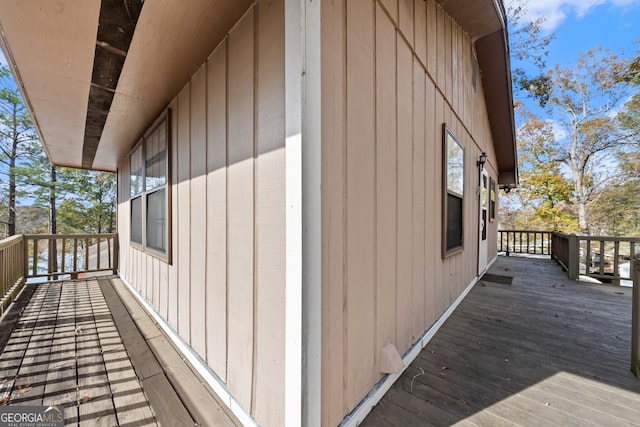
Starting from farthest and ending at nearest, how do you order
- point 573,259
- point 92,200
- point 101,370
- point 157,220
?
point 92,200 < point 573,259 < point 157,220 < point 101,370

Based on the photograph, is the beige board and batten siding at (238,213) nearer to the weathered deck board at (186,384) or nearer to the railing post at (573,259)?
the weathered deck board at (186,384)

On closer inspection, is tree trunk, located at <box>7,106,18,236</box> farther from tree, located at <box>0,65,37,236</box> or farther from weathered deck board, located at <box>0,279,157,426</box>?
weathered deck board, located at <box>0,279,157,426</box>

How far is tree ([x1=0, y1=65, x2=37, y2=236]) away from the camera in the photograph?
31.2 ft

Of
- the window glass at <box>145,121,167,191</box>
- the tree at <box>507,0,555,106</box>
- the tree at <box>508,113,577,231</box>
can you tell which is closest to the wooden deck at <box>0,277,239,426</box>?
the window glass at <box>145,121,167,191</box>

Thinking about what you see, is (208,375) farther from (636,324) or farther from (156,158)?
(636,324)

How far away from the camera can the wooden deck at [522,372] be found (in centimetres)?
142

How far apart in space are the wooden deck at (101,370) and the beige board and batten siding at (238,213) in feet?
0.70

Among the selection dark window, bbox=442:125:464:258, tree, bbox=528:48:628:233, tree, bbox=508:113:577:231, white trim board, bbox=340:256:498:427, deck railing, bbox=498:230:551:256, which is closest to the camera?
white trim board, bbox=340:256:498:427

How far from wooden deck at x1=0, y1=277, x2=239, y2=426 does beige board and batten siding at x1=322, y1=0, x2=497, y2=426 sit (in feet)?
2.99

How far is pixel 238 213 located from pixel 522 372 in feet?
7.66

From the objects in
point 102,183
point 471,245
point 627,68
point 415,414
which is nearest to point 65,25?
point 415,414

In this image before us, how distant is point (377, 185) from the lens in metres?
1.57

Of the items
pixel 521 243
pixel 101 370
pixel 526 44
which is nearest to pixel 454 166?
pixel 101 370

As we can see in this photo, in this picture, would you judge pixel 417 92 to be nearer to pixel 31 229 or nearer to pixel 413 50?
pixel 413 50
